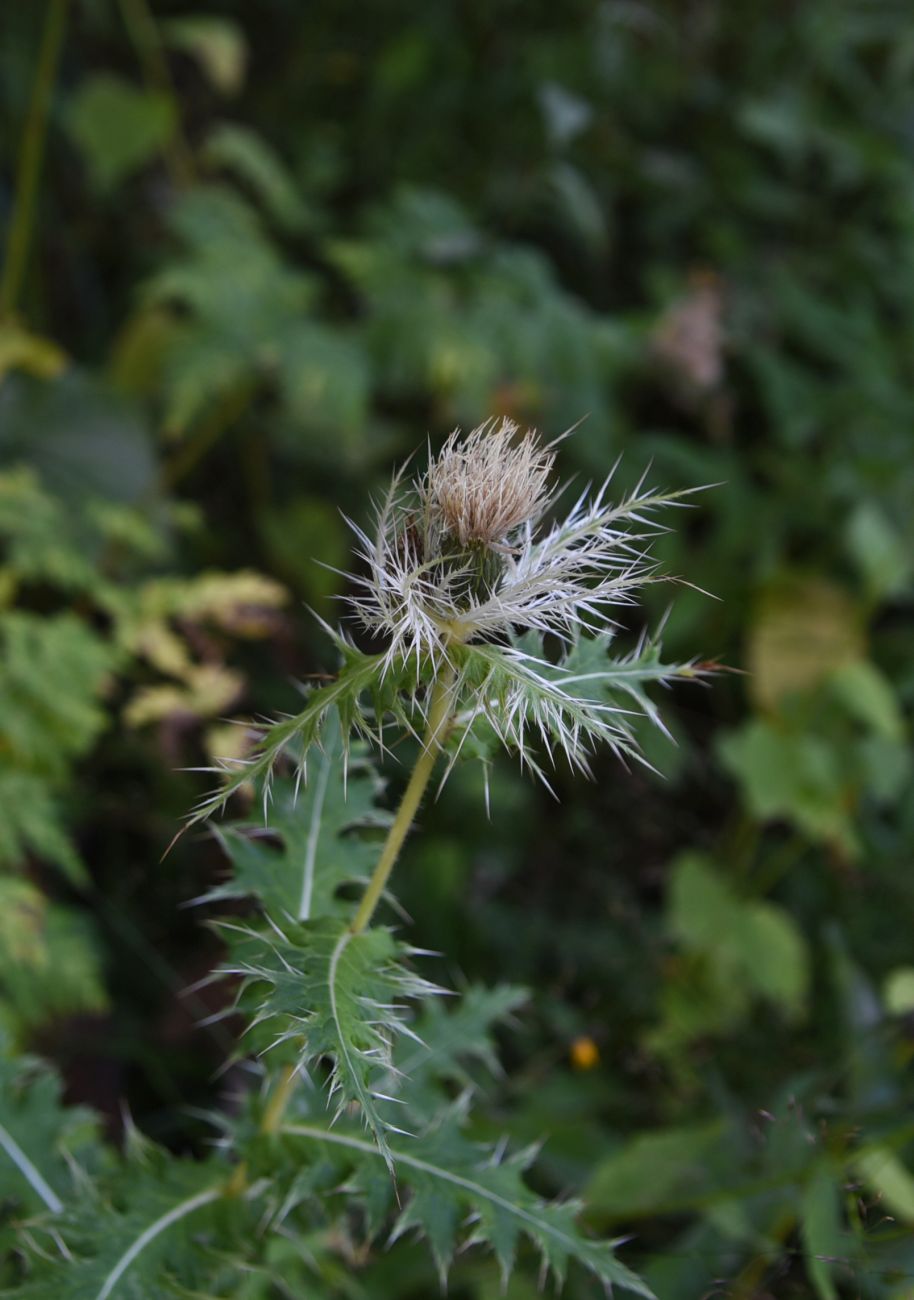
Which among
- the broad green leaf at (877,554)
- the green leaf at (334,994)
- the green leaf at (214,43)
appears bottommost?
the green leaf at (334,994)

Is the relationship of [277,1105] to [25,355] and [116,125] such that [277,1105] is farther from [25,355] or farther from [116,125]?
[116,125]

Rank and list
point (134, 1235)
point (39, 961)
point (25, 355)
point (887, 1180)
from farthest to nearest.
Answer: point (25, 355)
point (39, 961)
point (887, 1180)
point (134, 1235)

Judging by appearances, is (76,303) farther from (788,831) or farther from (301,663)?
(788,831)

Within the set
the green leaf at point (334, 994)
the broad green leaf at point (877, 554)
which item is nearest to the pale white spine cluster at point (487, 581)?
the green leaf at point (334, 994)

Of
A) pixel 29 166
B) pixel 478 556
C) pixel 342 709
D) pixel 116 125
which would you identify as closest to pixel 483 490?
pixel 478 556

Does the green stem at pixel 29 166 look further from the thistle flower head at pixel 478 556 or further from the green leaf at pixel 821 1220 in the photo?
the green leaf at pixel 821 1220

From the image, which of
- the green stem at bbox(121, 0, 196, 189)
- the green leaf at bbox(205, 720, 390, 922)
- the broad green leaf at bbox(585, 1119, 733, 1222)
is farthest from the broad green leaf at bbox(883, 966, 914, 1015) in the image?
the green stem at bbox(121, 0, 196, 189)
